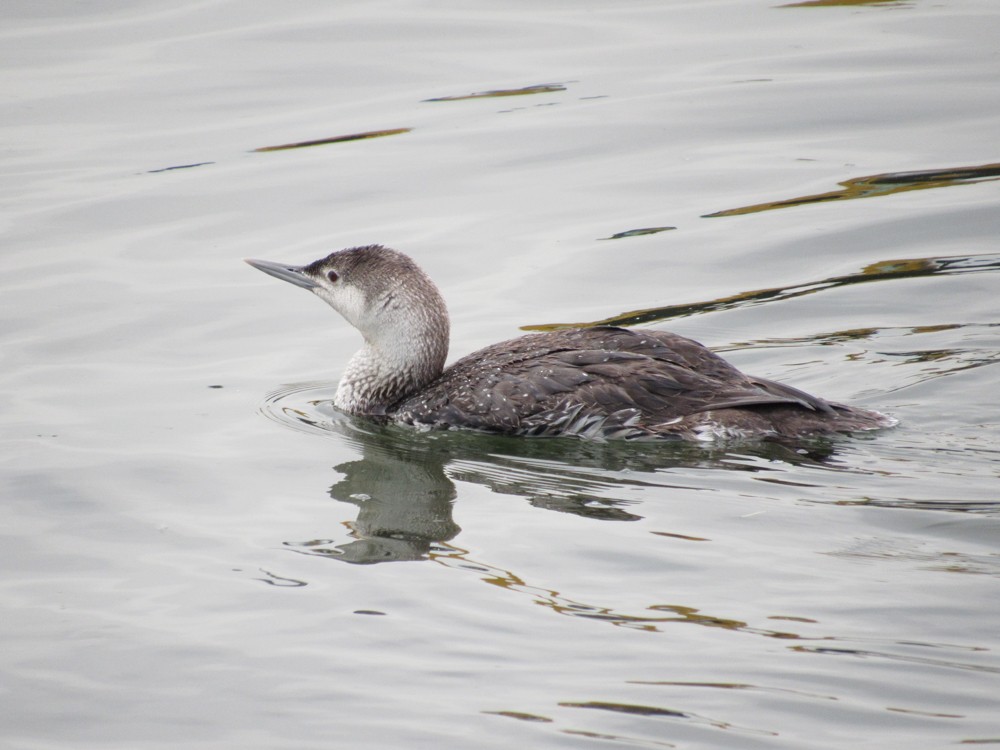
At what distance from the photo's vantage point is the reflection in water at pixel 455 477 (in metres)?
6.09

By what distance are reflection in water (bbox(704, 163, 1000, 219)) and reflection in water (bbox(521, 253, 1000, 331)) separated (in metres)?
1.24

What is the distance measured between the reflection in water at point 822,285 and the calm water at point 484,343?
0.04 meters

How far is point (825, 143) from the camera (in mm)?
11672

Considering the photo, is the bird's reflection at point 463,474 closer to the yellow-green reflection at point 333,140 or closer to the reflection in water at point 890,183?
the reflection in water at point 890,183

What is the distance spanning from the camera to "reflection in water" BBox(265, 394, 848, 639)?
609cm

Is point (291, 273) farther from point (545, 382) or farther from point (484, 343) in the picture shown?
point (545, 382)

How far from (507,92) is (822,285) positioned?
476cm

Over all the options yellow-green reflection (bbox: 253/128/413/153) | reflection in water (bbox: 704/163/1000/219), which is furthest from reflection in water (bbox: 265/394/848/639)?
yellow-green reflection (bbox: 253/128/413/153)

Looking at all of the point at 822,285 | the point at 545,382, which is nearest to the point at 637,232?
the point at 822,285

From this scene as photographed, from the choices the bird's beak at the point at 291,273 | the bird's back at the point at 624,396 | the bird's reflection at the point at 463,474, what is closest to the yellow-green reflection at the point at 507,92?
the bird's beak at the point at 291,273

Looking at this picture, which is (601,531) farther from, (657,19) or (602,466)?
(657,19)

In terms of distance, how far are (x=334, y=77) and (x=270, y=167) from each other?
211 cm

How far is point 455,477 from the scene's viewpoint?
701 centimetres

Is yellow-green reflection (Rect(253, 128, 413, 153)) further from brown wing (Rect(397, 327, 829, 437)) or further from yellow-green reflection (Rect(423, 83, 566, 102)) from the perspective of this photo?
brown wing (Rect(397, 327, 829, 437))
